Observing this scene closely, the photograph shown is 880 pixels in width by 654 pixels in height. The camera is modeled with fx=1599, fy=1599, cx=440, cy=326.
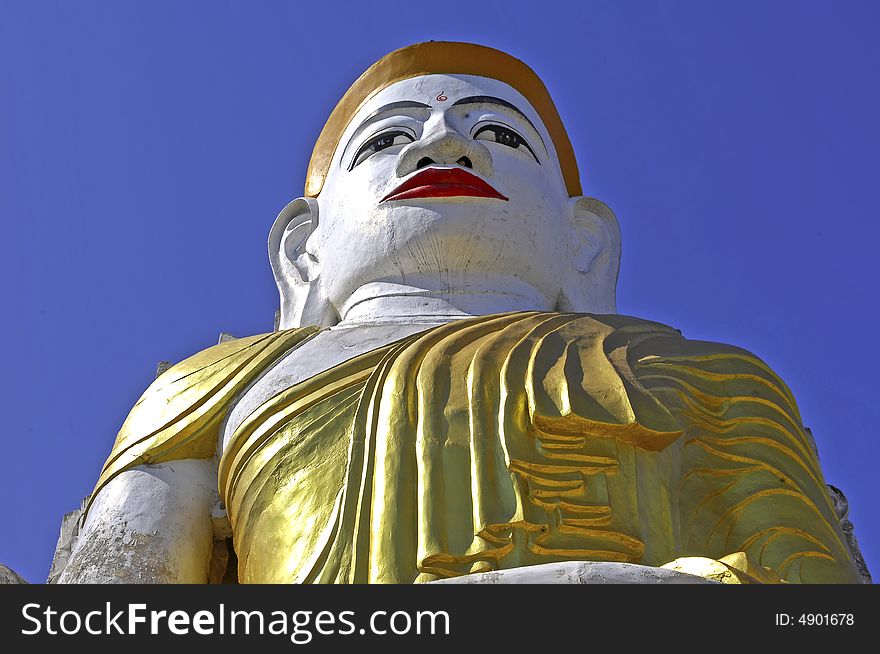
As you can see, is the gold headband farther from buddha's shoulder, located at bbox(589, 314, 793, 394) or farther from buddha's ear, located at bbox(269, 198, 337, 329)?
buddha's shoulder, located at bbox(589, 314, 793, 394)

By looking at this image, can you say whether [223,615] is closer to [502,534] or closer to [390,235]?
[502,534]

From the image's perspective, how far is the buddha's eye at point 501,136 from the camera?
6.35 metres

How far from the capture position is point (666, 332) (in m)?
5.57

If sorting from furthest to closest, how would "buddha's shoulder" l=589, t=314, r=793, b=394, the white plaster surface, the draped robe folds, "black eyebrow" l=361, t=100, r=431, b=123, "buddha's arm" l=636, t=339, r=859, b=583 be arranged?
"black eyebrow" l=361, t=100, r=431, b=123 < "buddha's shoulder" l=589, t=314, r=793, b=394 < "buddha's arm" l=636, t=339, r=859, b=583 < the draped robe folds < the white plaster surface

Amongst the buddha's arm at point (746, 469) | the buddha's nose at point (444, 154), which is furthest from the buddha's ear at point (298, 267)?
the buddha's arm at point (746, 469)

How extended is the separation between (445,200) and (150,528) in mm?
1685

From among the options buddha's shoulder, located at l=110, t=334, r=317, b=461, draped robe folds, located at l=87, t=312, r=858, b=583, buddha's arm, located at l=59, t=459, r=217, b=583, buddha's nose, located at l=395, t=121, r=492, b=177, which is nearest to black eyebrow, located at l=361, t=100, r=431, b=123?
buddha's nose, located at l=395, t=121, r=492, b=177

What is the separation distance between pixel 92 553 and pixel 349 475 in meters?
0.92

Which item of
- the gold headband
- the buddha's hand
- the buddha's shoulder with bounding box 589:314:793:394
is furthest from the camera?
the gold headband

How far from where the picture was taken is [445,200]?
19.5 ft

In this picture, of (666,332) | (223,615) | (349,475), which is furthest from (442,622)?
(666,332)

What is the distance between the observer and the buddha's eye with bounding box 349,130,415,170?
6324 mm

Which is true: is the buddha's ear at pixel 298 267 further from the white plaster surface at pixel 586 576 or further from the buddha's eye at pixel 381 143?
the white plaster surface at pixel 586 576

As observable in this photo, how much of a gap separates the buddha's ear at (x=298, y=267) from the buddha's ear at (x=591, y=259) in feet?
3.15
